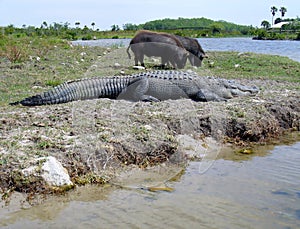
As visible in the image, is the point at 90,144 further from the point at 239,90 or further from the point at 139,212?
the point at 239,90

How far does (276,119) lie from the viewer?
23.7 feet

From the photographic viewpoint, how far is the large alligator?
7.47m

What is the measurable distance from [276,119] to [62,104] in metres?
3.79

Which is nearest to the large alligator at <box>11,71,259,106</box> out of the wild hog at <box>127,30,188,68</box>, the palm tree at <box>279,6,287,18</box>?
the wild hog at <box>127,30,188,68</box>

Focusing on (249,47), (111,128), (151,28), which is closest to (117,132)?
(111,128)

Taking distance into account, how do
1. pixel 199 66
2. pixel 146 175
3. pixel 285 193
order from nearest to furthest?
1. pixel 285 193
2. pixel 146 175
3. pixel 199 66

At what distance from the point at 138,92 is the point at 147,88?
22 cm

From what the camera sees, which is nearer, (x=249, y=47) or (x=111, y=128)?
(x=111, y=128)

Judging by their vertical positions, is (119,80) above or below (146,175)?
above

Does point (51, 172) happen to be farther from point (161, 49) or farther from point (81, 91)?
point (161, 49)

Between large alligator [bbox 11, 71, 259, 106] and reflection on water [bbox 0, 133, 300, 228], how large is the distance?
2975 mm

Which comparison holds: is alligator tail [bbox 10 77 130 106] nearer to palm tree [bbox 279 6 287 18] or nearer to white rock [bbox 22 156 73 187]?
white rock [bbox 22 156 73 187]

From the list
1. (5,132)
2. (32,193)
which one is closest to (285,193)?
(32,193)

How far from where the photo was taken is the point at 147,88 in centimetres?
792
